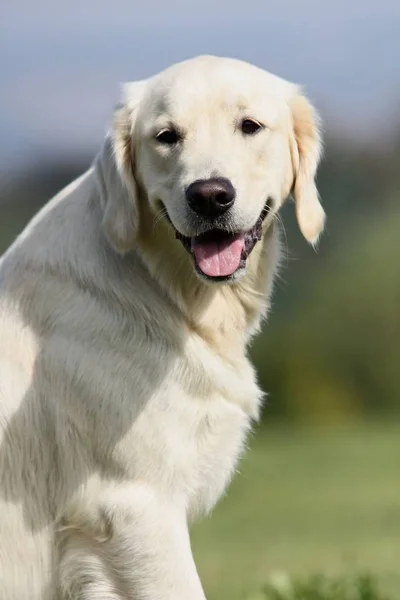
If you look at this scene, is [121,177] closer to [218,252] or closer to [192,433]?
[218,252]

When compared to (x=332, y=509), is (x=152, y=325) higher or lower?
higher

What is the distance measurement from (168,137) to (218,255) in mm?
476

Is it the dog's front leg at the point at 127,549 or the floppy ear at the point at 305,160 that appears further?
Answer: the floppy ear at the point at 305,160

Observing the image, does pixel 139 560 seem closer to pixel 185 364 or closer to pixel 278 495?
pixel 185 364

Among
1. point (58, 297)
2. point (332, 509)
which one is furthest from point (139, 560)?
point (332, 509)

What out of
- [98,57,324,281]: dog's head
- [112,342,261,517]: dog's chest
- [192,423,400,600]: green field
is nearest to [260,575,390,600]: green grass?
[192,423,400,600]: green field

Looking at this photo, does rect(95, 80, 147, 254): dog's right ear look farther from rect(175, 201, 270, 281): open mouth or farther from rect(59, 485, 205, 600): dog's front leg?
rect(59, 485, 205, 600): dog's front leg

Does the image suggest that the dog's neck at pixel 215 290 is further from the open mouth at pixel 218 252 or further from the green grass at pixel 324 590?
the green grass at pixel 324 590

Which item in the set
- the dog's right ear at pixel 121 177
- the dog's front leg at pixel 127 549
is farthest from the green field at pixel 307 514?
the dog's right ear at pixel 121 177

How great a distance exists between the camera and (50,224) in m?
4.38

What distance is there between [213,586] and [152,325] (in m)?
2.62

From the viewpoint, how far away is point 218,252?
4297mm

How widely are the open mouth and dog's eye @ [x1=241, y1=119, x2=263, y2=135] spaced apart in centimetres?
37

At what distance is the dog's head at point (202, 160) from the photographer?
13.7ft
